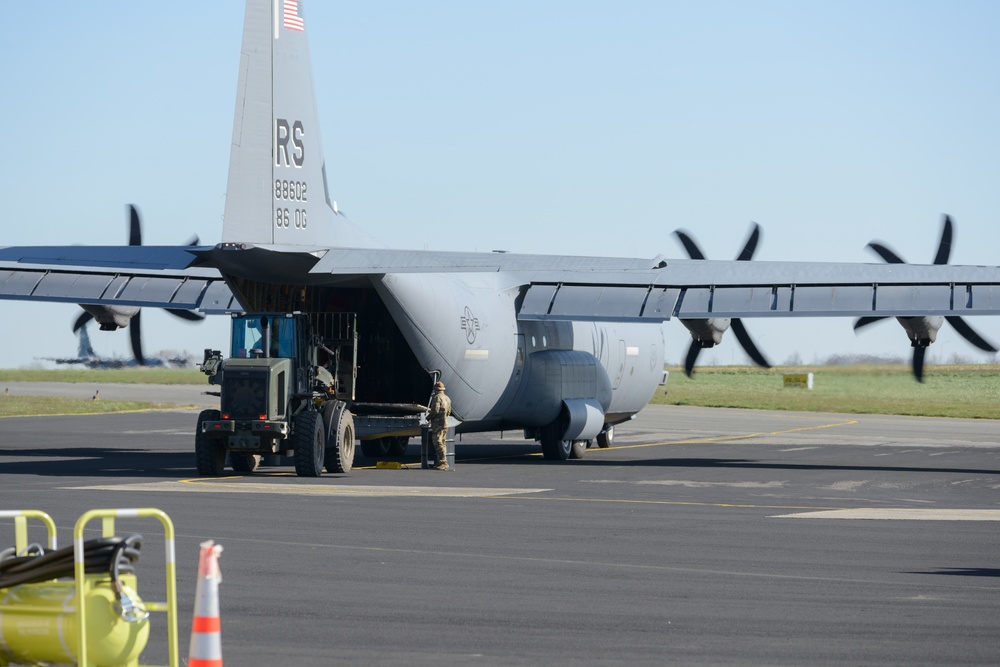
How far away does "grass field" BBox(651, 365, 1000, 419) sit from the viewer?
2251 inches

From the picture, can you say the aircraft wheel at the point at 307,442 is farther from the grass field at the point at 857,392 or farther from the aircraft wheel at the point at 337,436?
the grass field at the point at 857,392

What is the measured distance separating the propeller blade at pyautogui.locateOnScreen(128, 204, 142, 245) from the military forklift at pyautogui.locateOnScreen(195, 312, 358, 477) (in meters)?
8.34

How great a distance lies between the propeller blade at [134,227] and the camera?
110ft

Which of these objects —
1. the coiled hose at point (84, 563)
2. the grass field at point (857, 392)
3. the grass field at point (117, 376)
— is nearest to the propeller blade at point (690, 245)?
the grass field at point (857, 392)

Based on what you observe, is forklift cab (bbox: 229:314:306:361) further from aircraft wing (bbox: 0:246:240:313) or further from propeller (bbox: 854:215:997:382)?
propeller (bbox: 854:215:997:382)

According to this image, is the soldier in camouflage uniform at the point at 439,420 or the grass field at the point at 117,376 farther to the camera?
the grass field at the point at 117,376

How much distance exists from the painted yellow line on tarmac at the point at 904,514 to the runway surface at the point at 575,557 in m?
0.06

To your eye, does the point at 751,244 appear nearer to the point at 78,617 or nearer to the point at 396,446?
the point at 396,446

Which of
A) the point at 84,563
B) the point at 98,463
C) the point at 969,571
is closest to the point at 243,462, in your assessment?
the point at 98,463

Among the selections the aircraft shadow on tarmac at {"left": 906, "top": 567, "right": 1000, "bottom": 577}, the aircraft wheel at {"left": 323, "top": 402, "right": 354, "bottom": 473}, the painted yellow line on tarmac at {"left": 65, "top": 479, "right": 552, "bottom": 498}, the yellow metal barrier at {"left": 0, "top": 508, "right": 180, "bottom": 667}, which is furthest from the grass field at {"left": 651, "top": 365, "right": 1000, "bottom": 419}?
the yellow metal barrier at {"left": 0, "top": 508, "right": 180, "bottom": 667}

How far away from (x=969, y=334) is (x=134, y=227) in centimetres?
2046

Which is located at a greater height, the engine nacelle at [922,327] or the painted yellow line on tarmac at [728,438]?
the engine nacelle at [922,327]

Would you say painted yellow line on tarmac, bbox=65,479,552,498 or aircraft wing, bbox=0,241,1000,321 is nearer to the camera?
painted yellow line on tarmac, bbox=65,479,552,498

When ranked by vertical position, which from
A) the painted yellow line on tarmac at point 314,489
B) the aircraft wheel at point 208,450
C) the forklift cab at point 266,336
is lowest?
the painted yellow line on tarmac at point 314,489
